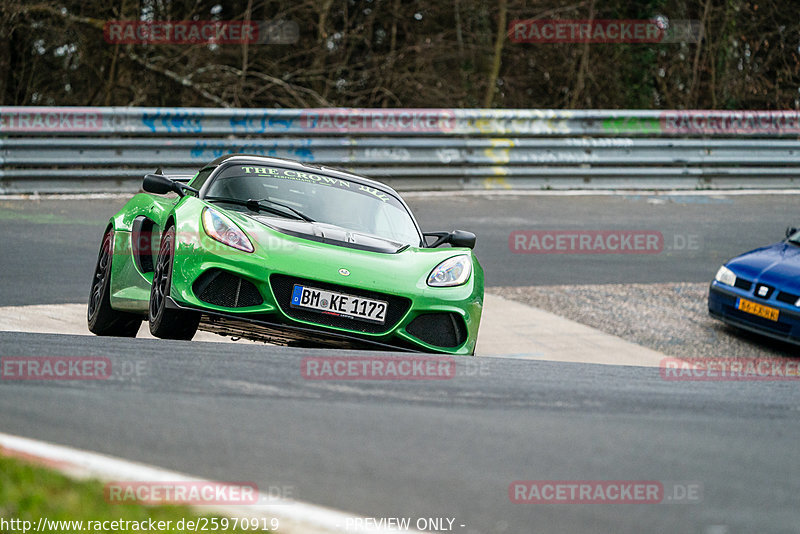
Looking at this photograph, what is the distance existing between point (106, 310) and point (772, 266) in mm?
6151

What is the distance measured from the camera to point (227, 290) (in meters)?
6.01

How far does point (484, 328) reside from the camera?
372 inches

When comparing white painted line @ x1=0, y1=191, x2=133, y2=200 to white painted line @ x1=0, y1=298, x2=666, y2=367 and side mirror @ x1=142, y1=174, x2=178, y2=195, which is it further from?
side mirror @ x1=142, y1=174, x2=178, y2=195

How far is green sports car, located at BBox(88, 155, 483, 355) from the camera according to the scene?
6.01 metres

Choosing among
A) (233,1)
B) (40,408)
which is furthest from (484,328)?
(233,1)

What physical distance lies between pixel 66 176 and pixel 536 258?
6.30m

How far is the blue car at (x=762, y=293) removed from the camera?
30.7ft

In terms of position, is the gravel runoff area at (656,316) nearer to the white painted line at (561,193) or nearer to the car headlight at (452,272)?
the car headlight at (452,272)

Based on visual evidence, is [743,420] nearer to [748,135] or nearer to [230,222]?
[230,222]

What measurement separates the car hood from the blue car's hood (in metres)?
Answer: 4.41

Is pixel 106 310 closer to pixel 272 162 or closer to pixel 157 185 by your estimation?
pixel 157 185
